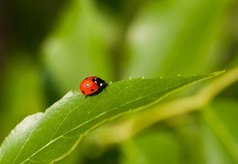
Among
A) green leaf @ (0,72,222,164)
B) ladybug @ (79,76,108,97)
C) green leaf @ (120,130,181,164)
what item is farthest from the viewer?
green leaf @ (120,130,181,164)

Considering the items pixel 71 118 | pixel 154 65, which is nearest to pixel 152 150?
pixel 154 65

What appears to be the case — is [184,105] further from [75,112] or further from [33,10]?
[33,10]

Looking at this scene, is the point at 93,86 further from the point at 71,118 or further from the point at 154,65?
the point at 154,65

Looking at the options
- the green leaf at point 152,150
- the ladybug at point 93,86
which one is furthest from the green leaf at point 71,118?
the green leaf at point 152,150

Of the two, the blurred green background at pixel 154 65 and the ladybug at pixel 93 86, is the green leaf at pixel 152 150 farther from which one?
the ladybug at pixel 93 86

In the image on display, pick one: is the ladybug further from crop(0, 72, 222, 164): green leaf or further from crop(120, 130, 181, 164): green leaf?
crop(120, 130, 181, 164): green leaf

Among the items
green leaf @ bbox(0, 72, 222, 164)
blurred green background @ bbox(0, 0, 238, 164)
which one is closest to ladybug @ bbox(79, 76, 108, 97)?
green leaf @ bbox(0, 72, 222, 164)

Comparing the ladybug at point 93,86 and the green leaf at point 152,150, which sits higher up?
the ladybug at point 93,86

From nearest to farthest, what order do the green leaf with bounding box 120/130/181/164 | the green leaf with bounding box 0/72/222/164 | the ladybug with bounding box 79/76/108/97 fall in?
the green leaf with bounding box 0/72/222/164 → the ladybug with bounding box 79/76/108/97 → the green leaf with bounding box 120/130/181/164
